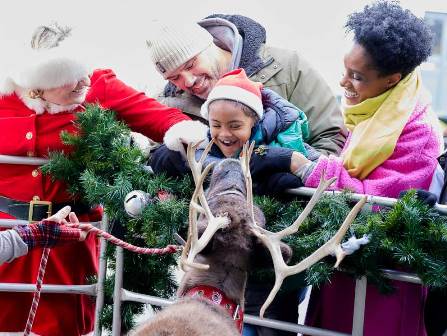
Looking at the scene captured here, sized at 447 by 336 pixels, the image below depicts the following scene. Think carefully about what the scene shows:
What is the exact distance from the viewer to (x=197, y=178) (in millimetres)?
2693

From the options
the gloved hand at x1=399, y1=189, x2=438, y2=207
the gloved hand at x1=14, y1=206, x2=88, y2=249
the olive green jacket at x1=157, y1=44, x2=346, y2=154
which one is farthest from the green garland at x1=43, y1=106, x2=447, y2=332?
the olive green jacket at x1=157, y1=44, x2=346, y2=154

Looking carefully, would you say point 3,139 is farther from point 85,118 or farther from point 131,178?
point 131,178

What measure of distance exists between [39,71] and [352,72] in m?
1.24

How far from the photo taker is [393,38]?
3027 millimetres

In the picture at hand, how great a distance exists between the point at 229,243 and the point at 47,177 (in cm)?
130

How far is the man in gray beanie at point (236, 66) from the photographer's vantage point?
11.8 feet

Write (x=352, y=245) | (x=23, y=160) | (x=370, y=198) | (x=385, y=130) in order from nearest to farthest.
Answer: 1. (x=352, y=245)
2. (x=370, y=198)
3. (x=385, y=130)
4. (x=23, y=160)

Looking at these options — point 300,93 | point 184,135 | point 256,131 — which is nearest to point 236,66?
point 300,93

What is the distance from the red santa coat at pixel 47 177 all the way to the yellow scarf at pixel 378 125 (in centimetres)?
86

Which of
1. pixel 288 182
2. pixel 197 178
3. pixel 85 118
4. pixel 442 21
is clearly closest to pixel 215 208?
pixel 197 178

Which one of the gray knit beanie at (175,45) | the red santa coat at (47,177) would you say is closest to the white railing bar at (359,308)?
the red santa coat at (47,177)

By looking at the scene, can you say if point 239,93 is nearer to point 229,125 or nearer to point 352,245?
Answer: point 229,125

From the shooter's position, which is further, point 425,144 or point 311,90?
point 311,90

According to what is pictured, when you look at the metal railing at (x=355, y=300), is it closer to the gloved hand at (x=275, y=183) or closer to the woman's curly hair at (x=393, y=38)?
the gloved hand at (x=275, y=183)
